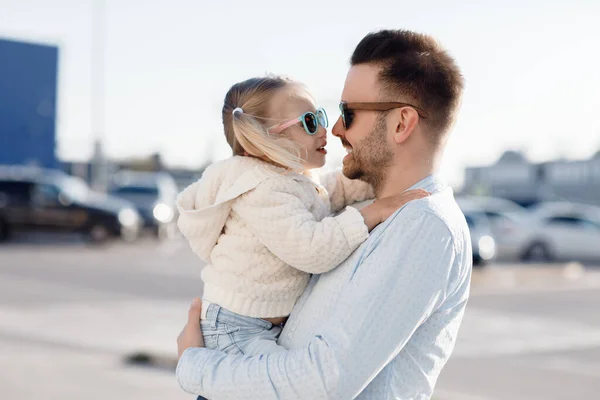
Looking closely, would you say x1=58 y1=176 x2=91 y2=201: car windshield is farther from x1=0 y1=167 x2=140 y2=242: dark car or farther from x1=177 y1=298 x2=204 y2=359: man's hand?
x1=177 y1=298 x2=204 y2=359: man's hand

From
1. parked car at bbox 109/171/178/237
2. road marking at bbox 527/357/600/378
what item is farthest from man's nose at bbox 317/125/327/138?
parked car at bbox 109/171/178/237

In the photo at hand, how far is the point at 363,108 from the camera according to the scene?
7.23ft

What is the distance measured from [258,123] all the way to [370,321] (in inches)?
28.8

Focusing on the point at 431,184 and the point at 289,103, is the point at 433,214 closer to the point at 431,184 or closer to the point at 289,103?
the point at 431,184

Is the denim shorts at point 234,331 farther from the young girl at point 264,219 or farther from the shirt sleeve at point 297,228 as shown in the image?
the shirt sleeve at point 297,228

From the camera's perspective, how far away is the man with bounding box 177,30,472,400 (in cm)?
186

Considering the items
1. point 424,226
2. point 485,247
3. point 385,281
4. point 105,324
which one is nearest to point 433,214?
point 424,226

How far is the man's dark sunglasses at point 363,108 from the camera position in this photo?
84.3 inches

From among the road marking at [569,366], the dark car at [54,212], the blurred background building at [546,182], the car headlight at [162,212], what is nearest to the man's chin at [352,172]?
the road marking at [569,366]

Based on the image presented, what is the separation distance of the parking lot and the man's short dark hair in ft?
16.9

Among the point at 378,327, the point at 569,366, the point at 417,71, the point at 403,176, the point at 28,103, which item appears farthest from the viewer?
the point at 28,103

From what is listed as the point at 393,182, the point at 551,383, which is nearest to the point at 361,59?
the point at 393,182

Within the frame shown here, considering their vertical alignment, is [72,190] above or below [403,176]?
below

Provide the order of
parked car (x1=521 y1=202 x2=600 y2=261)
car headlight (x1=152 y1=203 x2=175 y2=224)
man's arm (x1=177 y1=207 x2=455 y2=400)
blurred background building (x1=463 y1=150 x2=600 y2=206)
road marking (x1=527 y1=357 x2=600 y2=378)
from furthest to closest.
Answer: blurred background building (x1=463 y1=150 x2=600 y2=206) → car headlight (x1=152 y1=203 x2=175 y2=224) → parked car (x1=521 y1=202 x2=600 y2=261) → road marking (x1=527 y1=357 x2=600 y2=378) → man's arm (x1=177 y1=207 x2=455 y2=400)
